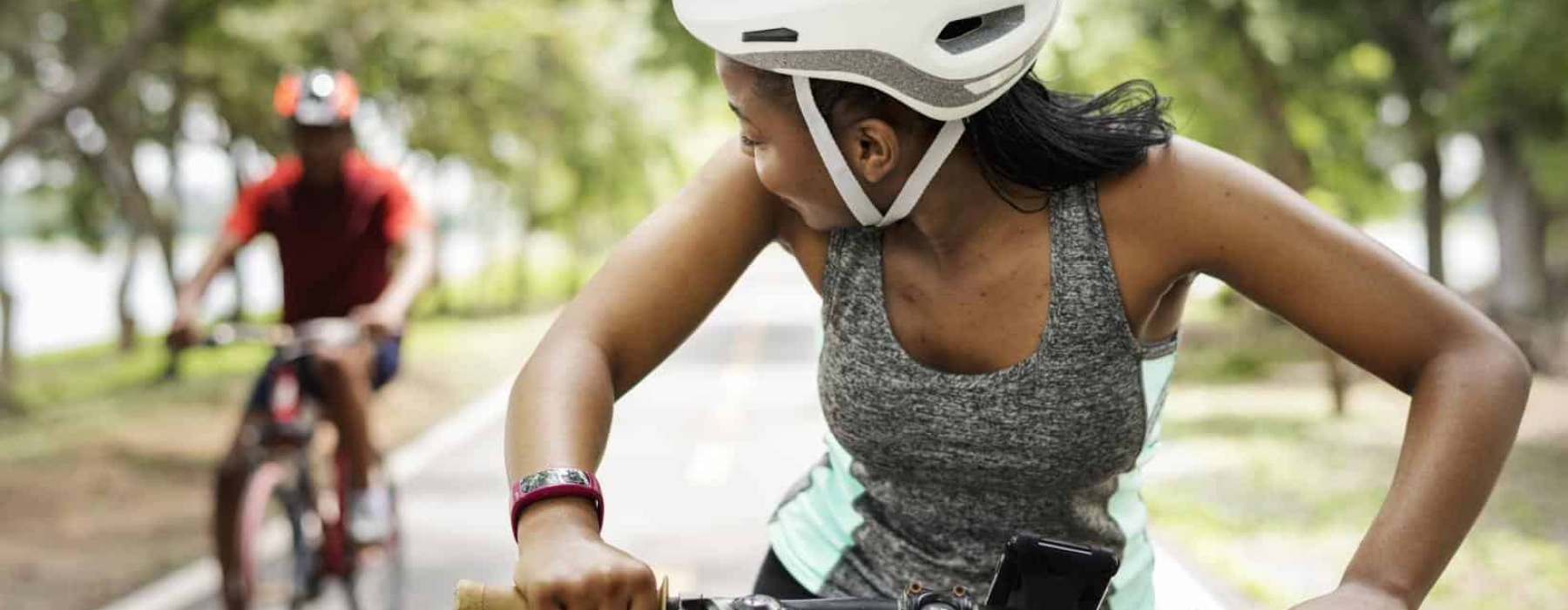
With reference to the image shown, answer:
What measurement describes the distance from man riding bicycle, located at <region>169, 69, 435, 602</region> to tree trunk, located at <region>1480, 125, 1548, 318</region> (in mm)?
12724

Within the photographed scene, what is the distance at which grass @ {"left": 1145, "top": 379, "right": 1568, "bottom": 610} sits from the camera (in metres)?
7.97

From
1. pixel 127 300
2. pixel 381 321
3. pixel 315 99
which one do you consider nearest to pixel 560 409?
pixel 381 321

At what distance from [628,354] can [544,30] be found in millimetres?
22022

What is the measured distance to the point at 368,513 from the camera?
241 inches

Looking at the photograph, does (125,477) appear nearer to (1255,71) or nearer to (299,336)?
(299,336)

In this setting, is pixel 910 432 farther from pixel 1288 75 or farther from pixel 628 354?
pixel 1288 75

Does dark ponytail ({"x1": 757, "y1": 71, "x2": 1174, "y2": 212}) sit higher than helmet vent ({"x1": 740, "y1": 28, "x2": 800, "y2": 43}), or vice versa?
helmet vent ({"x1": 740, "y1": 28, "x2": 800, "y2": 43})

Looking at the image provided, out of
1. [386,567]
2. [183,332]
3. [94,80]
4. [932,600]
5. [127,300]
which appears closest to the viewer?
[932,600]

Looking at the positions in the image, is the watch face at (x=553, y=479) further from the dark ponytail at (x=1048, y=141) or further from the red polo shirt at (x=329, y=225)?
the red polo shirt at (x=329, y=225)

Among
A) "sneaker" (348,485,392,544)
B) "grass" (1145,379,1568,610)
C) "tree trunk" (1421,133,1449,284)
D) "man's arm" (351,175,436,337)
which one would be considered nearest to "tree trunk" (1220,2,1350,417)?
"grass" (1145,379,1568,610)

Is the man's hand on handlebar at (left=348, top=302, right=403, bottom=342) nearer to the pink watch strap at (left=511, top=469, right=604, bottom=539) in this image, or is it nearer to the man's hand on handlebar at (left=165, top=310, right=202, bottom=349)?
the man's hand on handlebar at (left=165, top=310, right=202, bottom=349)

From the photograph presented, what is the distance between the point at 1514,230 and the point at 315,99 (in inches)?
569

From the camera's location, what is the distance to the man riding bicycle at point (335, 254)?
5.83 m

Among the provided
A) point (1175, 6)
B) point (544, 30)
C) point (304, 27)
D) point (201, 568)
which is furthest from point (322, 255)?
point (544, 30)
